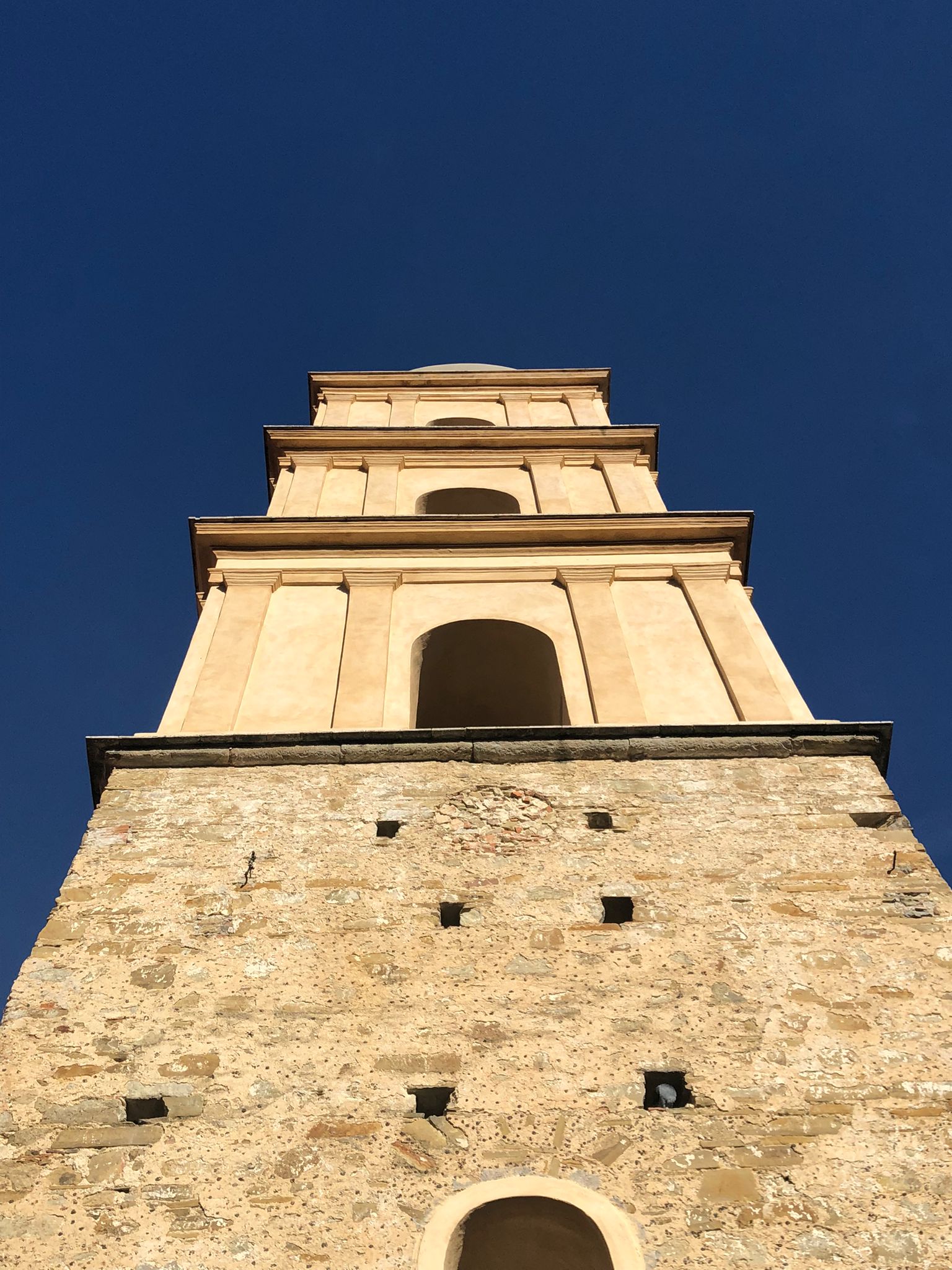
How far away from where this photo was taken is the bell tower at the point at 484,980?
5.04m

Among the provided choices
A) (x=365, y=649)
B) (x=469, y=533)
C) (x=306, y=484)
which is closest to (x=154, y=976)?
(x=365, y=649)

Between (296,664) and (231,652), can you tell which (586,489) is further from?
(231,652)

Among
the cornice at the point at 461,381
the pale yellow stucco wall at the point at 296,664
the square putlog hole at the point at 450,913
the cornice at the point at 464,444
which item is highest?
the cornice at the point at 461,381

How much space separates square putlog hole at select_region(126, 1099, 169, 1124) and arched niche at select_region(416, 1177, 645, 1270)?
1.32m

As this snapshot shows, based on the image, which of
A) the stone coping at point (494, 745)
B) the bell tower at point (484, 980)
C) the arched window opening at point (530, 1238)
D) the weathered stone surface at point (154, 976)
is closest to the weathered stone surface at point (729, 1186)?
the bell tower at point (484, 980)

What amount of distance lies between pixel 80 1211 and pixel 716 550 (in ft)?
27.3

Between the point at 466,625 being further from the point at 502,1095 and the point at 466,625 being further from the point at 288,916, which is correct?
the point at 502,1095

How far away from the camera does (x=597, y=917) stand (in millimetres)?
6676

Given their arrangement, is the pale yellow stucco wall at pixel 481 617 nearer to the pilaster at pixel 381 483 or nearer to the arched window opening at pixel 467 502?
the pilaster at pixel 381 483

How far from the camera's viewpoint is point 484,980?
623 centimetres

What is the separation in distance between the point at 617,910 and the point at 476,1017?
3.72 feet

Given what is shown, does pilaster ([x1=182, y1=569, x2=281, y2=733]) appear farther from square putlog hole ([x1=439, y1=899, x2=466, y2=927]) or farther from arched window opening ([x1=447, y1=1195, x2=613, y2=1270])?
arched window opening ([x1=447, y1=1195, x2=613, y2=1270])

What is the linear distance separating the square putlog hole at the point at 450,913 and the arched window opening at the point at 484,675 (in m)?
3.65

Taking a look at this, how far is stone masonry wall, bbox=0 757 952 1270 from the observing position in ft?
16.5
